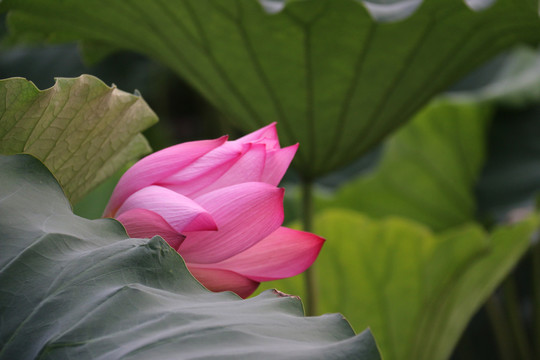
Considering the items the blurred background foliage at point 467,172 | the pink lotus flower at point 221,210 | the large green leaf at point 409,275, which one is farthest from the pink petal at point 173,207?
the blurred background foliage at point 467,172

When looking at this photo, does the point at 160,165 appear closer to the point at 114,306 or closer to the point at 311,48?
the point at 114,306

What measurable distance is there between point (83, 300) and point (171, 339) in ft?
0.14

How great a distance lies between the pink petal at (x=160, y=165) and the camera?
0.35 m

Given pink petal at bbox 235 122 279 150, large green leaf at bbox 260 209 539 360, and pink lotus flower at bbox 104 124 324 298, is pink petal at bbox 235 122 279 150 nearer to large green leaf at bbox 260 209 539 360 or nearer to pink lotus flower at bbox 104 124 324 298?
pink lotus flower at bbox 104 124 324 298

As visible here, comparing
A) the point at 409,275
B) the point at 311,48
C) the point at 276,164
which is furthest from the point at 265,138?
the point at 409,275

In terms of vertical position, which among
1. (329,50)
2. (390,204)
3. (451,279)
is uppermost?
(329,50)

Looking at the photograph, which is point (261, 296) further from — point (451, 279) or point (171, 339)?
point (451, 279)

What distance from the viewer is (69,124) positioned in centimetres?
36

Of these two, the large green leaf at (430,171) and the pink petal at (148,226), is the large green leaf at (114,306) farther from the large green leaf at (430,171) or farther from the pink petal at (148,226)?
the large green leaf at (430,171)

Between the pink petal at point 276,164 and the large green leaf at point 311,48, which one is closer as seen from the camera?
the pink petal at point 276,164

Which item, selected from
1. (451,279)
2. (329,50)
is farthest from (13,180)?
(451,279)

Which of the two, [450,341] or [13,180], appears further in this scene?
[450,341]

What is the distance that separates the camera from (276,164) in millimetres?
359

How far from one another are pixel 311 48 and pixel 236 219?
42cm
